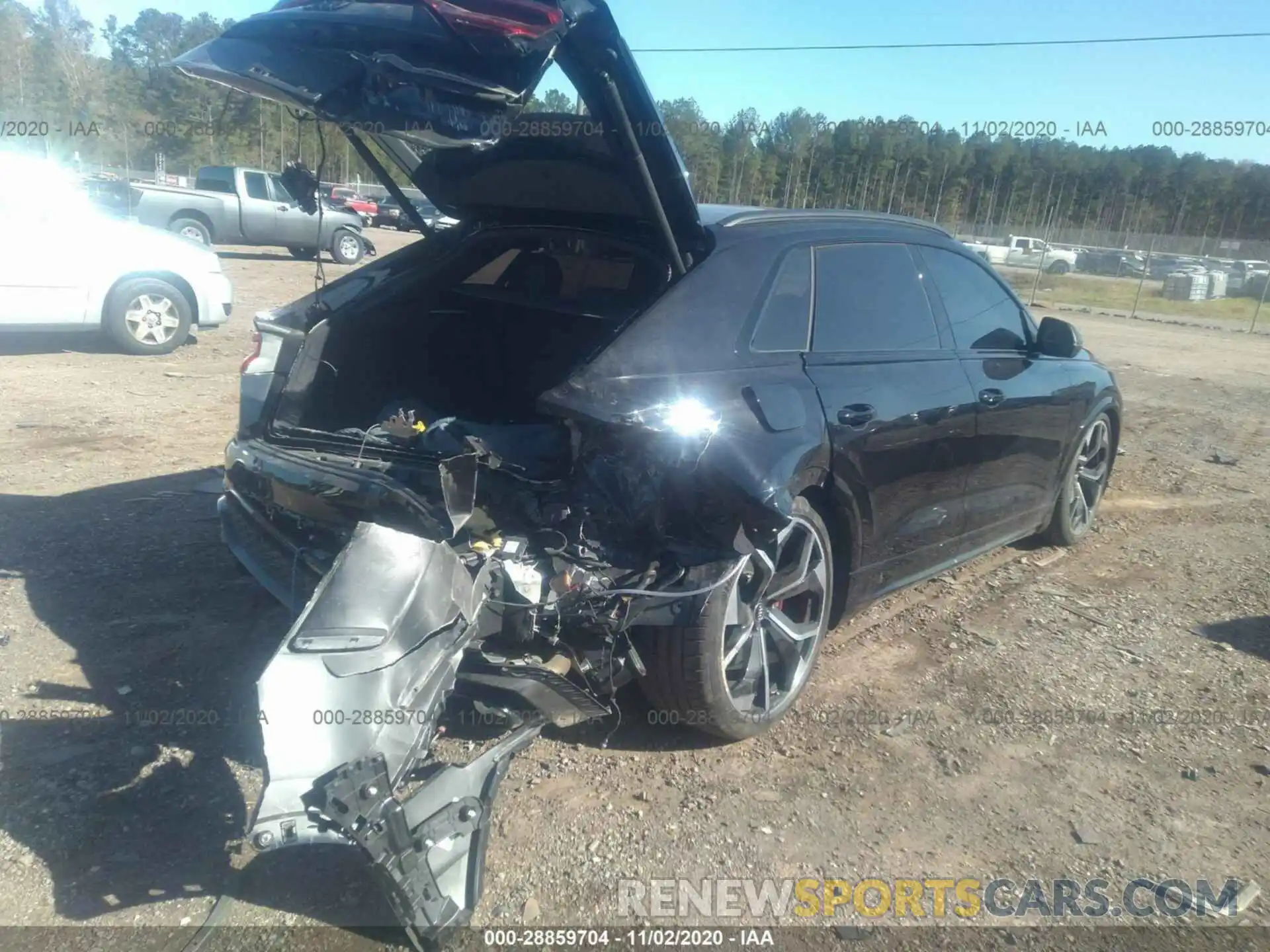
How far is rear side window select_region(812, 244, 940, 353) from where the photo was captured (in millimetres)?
3721

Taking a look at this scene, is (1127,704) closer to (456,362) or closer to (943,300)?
(943,300)

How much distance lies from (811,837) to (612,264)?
92.7 inches

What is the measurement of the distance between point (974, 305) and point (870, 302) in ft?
2.96

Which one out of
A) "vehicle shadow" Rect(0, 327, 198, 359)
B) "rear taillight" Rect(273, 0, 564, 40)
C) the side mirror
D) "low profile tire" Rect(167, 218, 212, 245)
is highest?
"rear taillight" Rect(273, 0, 564, 40)

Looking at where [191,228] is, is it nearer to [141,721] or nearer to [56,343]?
[56,343]

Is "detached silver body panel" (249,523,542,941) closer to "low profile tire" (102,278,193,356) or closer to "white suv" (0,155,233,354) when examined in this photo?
"white suv" (0,155,233,354)

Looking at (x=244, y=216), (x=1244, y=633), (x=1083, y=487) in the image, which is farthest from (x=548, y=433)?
(x=244, y=216)

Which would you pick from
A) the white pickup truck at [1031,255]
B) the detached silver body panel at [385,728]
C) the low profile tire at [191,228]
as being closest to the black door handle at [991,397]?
the detached silver body panel at [385,728]

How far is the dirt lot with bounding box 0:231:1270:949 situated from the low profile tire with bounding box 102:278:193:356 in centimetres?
391

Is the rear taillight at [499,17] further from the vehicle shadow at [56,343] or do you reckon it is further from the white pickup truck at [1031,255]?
the white pickup truck at [1031,255]

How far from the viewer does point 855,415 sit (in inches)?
138

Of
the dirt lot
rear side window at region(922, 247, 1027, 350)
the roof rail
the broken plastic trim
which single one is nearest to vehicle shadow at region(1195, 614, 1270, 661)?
the dirt lot

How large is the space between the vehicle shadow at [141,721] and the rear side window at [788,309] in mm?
2110

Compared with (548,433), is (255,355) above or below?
above
